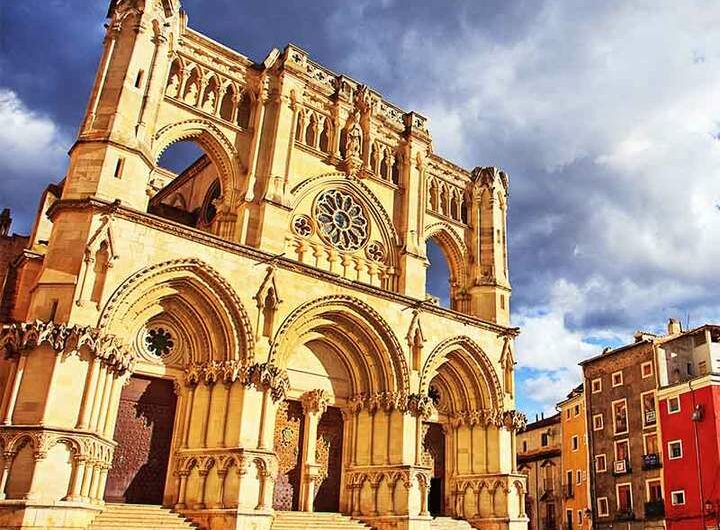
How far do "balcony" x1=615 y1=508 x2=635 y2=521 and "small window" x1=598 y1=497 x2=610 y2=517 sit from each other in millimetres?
796

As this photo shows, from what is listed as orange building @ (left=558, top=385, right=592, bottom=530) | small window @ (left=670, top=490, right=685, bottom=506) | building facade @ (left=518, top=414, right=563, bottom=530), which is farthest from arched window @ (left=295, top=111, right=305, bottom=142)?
building facade @ (left=518, top=414, right=563, bottom=530)

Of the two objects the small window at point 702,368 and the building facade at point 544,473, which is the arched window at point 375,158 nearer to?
the small window at point 702,368

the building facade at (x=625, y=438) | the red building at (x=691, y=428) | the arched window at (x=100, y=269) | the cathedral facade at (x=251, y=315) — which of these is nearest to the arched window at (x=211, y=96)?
the cathedral facade at (x=251, y=315)

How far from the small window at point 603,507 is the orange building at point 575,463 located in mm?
1077

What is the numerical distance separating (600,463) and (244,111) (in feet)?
79.4

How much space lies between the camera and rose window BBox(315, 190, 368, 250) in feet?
68.0

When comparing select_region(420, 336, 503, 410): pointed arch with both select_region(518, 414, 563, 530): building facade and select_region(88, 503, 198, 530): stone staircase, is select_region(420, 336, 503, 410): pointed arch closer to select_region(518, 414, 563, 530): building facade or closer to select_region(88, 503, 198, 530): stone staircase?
select_region(88, 503, 198, 530): stone staircase

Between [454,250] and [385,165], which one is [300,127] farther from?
[454,250]

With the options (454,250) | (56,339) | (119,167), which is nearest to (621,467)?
(454,250)

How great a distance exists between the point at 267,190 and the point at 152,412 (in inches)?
265

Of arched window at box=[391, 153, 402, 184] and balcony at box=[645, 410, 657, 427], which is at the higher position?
arched window at box=[391, 153, 402, 184]

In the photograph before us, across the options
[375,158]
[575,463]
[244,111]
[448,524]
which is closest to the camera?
[448,524]

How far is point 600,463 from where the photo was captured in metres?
32.2

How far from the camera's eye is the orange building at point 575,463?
3441 cm
